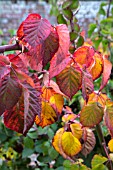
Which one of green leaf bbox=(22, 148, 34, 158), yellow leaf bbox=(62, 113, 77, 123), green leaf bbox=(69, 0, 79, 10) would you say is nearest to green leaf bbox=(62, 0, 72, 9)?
green leaf bbox=(69, 0, 79, 10)

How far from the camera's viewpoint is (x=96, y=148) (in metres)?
1.13

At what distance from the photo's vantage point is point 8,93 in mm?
528

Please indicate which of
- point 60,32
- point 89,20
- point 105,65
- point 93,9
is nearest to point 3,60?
point 60,32

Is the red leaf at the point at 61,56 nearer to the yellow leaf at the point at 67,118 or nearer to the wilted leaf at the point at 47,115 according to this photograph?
the wilted leaf at the point at 47,115

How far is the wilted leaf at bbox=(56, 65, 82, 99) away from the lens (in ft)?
1.99

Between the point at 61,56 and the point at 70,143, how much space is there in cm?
27

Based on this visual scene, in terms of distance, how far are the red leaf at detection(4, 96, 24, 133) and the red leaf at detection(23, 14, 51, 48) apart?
91 millimetres

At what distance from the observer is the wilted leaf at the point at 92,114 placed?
0.73 meters

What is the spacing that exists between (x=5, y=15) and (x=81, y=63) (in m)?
5.89

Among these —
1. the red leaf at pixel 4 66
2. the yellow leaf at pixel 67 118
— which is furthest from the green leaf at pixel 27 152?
the red leaf at pixel 4 66

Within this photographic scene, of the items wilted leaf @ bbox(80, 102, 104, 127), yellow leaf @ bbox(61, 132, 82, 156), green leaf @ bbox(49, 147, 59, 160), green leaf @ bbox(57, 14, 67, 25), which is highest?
green leaf @ bbox(57, 14, 67, 25)

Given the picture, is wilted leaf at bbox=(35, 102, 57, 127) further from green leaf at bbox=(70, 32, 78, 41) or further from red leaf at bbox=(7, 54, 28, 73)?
green leaf at bbox=(70, 32, 78, 41)

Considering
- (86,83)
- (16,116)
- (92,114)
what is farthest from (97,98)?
(16,116)

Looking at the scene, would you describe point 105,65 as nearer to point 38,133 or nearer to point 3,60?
point 3,60
